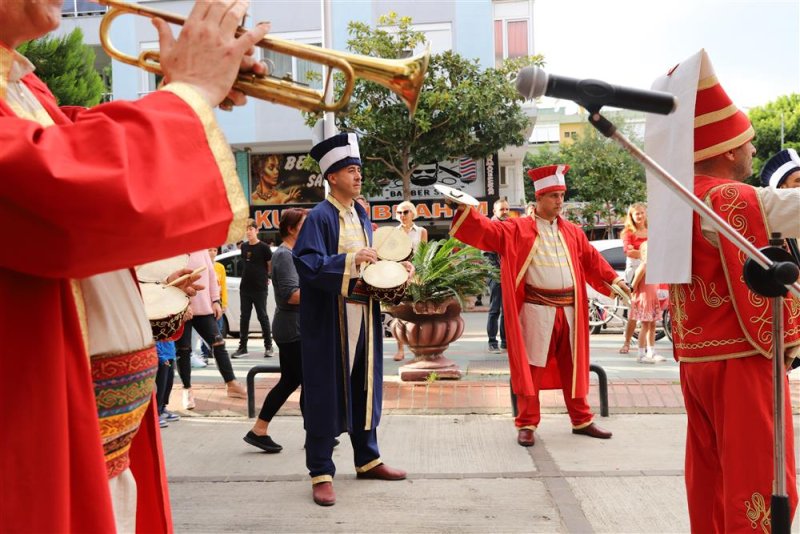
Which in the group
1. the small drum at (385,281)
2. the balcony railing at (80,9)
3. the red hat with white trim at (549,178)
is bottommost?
the small drum at (385,281)

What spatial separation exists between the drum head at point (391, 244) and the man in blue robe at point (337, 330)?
0.15m

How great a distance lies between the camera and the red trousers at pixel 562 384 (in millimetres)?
5777

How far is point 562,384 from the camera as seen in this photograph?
6023 millimetres

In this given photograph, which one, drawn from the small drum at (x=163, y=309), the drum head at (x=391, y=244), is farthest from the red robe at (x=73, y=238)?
the drum head at (x=391, y=244)

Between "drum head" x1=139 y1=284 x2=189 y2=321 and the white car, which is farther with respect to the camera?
the white car

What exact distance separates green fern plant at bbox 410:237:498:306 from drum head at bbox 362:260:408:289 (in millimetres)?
2576

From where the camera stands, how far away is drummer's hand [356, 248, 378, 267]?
449 centimetres

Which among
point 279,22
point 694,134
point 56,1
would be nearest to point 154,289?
point 56,1

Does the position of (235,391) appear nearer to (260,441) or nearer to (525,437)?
(260,441)

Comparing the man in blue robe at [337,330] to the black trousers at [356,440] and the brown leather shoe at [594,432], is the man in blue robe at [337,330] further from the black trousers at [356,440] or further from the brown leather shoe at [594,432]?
the brown leather shoe at [594,432]

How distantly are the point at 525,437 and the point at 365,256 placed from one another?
2097 mm

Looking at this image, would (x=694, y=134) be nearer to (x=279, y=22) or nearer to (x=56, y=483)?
(x=56, y=483)

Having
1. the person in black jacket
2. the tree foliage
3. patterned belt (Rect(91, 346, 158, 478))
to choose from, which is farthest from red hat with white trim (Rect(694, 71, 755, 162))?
the tree foliage

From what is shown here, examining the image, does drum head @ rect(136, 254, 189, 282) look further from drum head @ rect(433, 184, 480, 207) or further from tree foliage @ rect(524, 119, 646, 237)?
tree foliage @ rect(524, 119, 646, 237)
